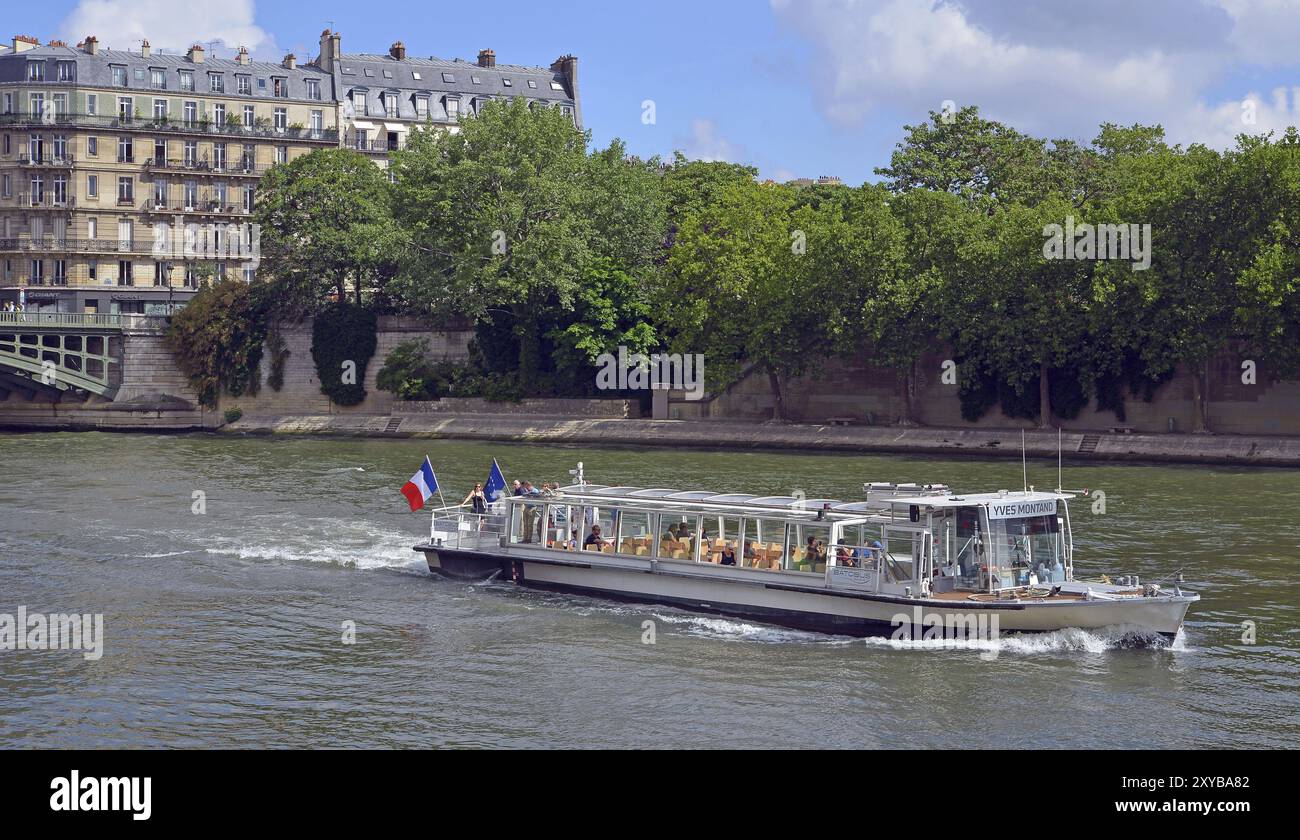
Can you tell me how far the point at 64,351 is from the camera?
95.3 metres

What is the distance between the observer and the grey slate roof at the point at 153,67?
111 meters

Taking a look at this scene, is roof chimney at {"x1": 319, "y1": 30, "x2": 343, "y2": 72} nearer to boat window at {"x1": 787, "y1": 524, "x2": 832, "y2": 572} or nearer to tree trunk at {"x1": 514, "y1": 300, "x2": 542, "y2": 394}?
tree trunk at {"x1": 514, "y1": 300, "x2": 542, "y2": 394}

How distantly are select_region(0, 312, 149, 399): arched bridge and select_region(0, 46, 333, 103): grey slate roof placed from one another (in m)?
21.1

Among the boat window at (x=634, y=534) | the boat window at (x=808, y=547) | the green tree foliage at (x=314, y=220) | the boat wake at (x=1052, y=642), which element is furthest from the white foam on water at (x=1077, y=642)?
the green tree foliage at (x=314, y=220)

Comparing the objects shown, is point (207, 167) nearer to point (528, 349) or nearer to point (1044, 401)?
point (528, 349)

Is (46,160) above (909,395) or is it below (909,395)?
above

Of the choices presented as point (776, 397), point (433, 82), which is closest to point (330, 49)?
point (433, 82)

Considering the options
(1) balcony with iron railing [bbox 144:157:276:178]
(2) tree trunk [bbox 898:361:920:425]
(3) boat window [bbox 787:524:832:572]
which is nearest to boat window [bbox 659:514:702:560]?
(3) boat window [bbox 787:524:832:572]

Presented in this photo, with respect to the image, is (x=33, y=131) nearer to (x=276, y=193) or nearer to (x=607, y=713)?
(x=276, y=193)

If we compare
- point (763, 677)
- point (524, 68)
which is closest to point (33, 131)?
point (524, 68)

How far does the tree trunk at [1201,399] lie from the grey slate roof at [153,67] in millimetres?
70799

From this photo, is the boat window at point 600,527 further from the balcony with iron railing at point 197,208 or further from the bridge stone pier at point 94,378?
the balcony with iron railing at point 197,208

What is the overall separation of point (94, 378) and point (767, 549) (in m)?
73.8
